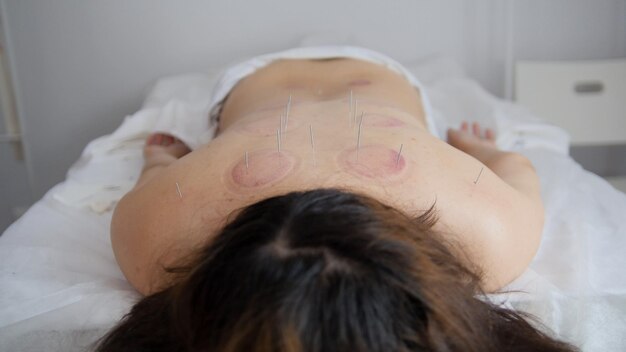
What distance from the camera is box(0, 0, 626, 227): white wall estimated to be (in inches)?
80.1

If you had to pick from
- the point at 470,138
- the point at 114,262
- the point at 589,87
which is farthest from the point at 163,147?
the point at 589,87

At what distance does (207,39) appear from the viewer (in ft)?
6.87

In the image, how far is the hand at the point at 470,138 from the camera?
133 cm

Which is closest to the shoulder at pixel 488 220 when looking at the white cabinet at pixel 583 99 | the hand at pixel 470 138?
the hand at pixel 470 138

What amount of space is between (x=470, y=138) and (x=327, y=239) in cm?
93

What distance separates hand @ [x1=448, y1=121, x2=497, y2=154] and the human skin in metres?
0.33

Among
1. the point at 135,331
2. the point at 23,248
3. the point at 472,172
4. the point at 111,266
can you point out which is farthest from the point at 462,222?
the point at 23,248

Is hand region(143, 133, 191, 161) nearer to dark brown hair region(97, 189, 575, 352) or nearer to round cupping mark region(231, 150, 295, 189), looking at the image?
round cupping mark region(231, 150, 295, 189)

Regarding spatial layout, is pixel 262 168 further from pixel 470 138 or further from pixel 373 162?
pixel 470 138

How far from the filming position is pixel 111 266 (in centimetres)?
91

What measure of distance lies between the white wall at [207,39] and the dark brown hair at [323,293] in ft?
Answer: 5.17

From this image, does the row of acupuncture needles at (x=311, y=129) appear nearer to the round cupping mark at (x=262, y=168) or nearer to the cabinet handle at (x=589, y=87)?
the round cupping mark at (x=262, y=168)

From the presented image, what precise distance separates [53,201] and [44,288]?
1.13 feet

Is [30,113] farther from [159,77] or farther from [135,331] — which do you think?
[135,331]
